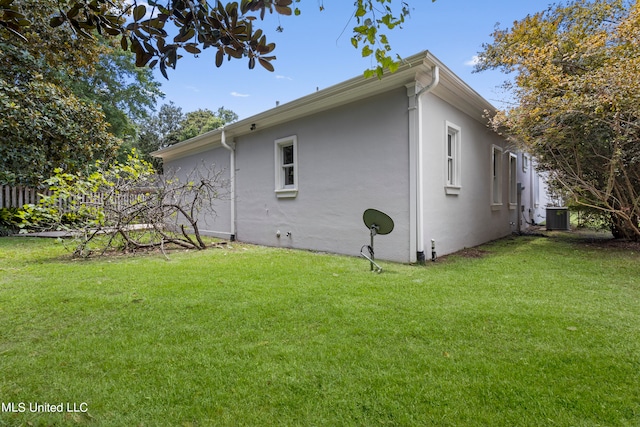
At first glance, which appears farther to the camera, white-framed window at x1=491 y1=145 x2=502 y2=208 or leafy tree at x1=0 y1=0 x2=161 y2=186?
white-framed window at x1=491 y1=145 x2=502 y2=208

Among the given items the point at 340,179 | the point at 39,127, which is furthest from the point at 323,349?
the point at 39,127


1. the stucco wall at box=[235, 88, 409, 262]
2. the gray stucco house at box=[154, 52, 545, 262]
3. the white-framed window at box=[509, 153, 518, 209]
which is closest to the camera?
the gray stucco house at box=[154, 52, 545, 262]

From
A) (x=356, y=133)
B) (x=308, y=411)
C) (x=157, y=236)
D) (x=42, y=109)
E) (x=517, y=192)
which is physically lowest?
(x=308, y=411)

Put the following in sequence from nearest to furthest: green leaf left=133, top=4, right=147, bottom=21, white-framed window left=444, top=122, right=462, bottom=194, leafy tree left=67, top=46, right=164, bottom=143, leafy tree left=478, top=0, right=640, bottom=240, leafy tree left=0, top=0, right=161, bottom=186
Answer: green leaf left=133, top=4, right=147, bottom=21 < leafy tree left=478, top=0, right=640, bottom=240 < leafy tree left=0, top=0, right=161, bottom=186 < white-framed window left=444, top=122, right=462, bottom=194 < leafy tree left=67, top=46, right=164, bottom=143

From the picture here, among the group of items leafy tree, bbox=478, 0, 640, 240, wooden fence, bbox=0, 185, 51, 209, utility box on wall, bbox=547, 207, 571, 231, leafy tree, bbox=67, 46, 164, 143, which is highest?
leafy tree, bbox=67, 46, 164, 143

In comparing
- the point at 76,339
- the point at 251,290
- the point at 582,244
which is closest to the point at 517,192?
the point at 582,244

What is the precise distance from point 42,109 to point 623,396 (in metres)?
12.0

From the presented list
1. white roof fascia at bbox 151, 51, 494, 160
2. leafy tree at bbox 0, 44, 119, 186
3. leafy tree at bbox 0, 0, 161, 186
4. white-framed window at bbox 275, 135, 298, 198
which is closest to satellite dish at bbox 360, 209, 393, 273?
white roof fascia at bbox 151, 51, 494, 160

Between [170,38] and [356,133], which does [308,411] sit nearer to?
[170,38]

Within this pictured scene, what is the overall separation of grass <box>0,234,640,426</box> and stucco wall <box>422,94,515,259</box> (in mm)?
1852

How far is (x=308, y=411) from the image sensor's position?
167 cm

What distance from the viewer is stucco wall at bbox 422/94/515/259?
19.3 feet

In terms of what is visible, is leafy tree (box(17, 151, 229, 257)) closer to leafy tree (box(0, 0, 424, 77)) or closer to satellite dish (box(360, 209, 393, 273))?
satellite dish (box(360, 209, 393, 273))

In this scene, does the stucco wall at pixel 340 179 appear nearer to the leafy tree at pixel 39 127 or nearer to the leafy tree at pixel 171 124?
the leafy tree at pixel 39 127
